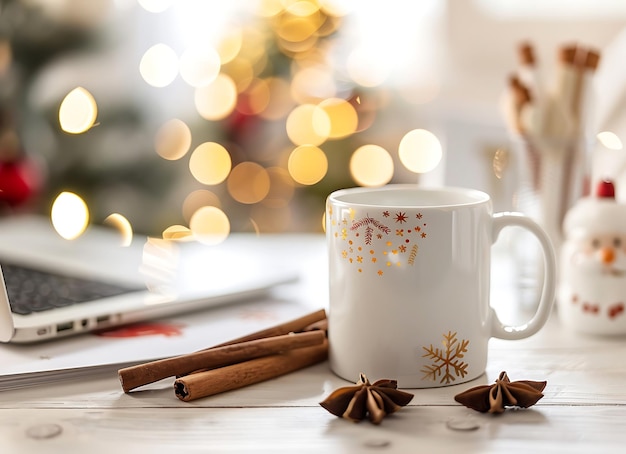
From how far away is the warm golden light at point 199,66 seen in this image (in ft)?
5.70

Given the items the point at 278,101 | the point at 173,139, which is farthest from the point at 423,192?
the point at 278,101

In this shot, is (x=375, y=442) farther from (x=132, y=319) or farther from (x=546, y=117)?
(x=546, y=117)

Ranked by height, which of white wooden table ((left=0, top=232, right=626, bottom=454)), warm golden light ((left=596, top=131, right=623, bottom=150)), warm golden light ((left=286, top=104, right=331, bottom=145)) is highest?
warm golden light ((left=286, top=104, right=331, bottom=145))

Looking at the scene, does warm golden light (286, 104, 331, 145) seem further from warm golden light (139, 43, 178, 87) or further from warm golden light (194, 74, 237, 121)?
warm golden light (139, 43, 178, 87)

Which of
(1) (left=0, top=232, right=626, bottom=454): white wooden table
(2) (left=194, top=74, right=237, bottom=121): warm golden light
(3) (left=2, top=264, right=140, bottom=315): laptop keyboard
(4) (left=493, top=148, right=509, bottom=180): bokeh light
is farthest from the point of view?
(2) (left=194, top=74, right=237, bottom=121): warm golden light

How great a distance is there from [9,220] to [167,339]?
68 cm

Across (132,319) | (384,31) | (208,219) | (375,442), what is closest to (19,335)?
(132,319)

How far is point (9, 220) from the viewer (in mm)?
1217

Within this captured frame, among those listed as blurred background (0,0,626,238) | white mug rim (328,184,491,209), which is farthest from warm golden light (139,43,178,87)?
white mug rim (328,184,491,209)

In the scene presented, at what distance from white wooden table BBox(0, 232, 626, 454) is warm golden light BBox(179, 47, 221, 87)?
1237mm

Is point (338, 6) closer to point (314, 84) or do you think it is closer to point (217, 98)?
point (314, 84)

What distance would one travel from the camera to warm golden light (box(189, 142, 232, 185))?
1.75 m

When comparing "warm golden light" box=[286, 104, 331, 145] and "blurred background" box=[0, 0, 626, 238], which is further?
"warm golden light" box=[286, 104, 331, 145]

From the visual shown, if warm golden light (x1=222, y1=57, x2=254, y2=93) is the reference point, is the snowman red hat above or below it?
below
